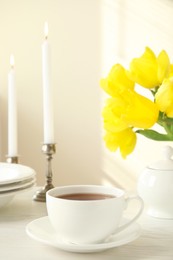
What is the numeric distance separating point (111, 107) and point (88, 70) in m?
1.75

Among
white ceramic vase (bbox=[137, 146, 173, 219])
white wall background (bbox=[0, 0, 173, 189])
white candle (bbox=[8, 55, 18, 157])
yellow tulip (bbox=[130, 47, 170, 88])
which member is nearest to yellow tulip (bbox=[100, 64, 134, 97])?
yellow tulip (bbox=[130, 47, 170, 88])

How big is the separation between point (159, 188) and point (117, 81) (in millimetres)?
193

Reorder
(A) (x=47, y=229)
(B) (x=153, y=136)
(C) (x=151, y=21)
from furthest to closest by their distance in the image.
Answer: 1. (C) (x=151, y=21)
2. (B) (x=153, y=136)
3. (A) (x=47, y=229)

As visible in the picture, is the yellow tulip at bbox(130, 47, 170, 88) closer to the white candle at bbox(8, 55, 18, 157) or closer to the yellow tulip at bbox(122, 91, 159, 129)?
the yellow tulip at bbox(122, 91, 159, 129)

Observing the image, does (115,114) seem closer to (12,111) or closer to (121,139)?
(121,139)

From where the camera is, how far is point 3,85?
2.46 m

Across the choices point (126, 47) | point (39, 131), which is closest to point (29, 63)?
point (39, 131)

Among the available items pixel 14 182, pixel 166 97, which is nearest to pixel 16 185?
pixel 14 182

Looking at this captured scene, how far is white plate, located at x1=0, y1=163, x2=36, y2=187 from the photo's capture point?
75 cm

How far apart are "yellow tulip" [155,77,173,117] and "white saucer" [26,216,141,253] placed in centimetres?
18

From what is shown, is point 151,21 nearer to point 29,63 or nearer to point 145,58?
point 29,63

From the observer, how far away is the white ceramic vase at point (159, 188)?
724mm

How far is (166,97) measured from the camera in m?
0.66

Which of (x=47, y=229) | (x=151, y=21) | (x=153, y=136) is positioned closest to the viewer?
(x=47, y=229)
